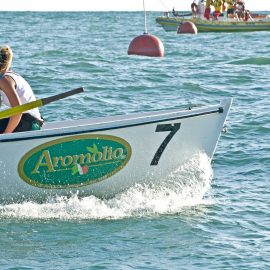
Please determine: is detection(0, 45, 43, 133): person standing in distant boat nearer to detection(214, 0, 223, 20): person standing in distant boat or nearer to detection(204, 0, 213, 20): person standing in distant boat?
detection(204, 0, 213, 20): person standing in distant boat

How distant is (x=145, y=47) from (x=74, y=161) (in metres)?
11.5

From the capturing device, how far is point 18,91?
9.32 m

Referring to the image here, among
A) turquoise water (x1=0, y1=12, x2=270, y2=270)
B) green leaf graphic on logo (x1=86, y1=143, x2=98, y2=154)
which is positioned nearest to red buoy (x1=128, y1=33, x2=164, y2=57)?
turquoise water (x1=0, y1=12, x2=270, y2=270)

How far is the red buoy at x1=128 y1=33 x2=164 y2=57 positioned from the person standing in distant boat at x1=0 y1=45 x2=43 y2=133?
11040 millimetres

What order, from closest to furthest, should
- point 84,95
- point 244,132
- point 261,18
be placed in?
point 244,132
point 84,95
point 261,18

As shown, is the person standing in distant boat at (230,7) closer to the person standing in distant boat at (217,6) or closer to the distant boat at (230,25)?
the distant boat at (230,25)

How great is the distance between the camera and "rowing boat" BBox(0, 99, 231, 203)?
368 inches

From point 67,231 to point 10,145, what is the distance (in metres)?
1.02

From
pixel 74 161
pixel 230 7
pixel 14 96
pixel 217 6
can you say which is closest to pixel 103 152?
pixel 74 161

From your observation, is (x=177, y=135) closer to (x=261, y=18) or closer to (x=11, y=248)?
(x=11, y=248)

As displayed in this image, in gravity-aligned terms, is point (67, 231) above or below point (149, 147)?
below

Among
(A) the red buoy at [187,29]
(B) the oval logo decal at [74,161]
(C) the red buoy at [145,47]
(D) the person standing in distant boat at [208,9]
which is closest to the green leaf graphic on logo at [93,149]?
(B) the oval logo decal at [74,161]

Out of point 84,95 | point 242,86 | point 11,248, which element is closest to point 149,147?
point 11,248

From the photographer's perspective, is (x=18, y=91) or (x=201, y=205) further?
(x=201, y=205)
